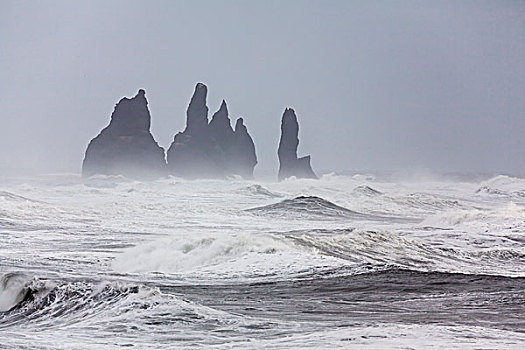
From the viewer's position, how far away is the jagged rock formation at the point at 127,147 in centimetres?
7231

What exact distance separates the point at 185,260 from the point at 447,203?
98.4ft

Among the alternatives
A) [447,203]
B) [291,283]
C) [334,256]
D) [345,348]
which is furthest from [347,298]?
[447,203]

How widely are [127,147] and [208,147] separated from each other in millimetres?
11174

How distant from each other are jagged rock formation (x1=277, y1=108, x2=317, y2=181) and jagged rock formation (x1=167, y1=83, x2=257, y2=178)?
4.69 m

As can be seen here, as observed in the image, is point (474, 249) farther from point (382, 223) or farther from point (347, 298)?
point (382, 223)

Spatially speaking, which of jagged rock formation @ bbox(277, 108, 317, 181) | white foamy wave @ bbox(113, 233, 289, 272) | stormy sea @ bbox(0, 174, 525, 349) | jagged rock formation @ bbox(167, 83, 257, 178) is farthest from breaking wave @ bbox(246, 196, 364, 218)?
jagged rock formation @ bbox(277, 108, 317, 181)

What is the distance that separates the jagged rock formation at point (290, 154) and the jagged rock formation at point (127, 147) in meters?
14.7

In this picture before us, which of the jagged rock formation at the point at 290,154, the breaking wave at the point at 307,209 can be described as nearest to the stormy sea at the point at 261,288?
the breaking wave at the point at 307,209

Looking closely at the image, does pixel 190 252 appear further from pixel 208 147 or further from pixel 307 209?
pixel 208 147

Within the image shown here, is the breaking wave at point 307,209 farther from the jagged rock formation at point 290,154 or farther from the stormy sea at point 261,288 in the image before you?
the jagged rock formation at point 290,154

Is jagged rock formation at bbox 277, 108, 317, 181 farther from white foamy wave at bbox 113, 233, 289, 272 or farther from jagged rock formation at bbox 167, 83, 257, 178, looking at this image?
white foamy wave at bbox 113, 233, 289, 272

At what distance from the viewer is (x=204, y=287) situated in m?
10.4

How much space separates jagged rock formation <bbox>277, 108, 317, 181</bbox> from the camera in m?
82.0

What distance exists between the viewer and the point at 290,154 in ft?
272
